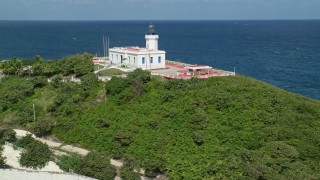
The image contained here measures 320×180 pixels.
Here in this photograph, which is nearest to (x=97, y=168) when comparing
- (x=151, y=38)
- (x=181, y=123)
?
(x=181, y=123)

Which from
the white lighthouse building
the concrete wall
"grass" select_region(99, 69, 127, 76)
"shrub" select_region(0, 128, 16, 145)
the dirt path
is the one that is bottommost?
the dirt path

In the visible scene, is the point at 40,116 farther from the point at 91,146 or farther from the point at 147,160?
the point at 147,160

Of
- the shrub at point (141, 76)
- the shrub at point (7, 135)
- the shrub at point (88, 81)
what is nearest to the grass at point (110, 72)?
the shrub at point (88, 81)

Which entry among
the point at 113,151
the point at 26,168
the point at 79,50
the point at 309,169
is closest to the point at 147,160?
the point at 113,151

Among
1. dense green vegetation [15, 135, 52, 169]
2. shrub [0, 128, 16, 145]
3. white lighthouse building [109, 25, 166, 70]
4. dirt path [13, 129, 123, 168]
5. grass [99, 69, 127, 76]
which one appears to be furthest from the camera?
white lighthouse building [109, 25, 166, 70]

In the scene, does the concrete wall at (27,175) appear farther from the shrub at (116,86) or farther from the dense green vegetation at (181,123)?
the shrub at (116,86)

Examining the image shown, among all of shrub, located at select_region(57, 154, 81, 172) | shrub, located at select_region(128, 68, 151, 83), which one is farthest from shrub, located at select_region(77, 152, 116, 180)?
shrub, located at select_region(128, 68, 151, 83)

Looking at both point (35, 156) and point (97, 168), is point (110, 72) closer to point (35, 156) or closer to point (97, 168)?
point (35, 156)

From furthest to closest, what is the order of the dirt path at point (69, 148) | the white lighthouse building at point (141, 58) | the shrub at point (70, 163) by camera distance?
the white lighthouse building at point (141, 58), the dirt path at point (69, 148), the shrub at point (70, 163)

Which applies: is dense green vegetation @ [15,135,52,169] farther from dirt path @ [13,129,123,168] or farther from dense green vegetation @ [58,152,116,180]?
dirt path @ [13,129,123,168]
